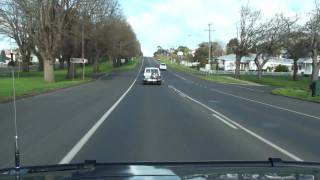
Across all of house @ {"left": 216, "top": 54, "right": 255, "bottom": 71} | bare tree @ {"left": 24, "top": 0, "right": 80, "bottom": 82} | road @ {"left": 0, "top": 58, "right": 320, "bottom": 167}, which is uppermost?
bare tree @ {"left": 24, "top": 0, "right": 80, "bottom": 82}

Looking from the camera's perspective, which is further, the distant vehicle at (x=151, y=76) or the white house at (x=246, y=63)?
the white house at (x=246, y=63)

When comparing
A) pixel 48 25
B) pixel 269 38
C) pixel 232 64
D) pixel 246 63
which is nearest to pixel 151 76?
pixel 48 25

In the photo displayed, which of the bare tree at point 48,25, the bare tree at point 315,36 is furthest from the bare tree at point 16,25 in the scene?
the bare tree at point 315,36

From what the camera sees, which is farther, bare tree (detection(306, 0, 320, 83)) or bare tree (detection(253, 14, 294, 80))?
bare tree (detection(253, 14, 294, 80))

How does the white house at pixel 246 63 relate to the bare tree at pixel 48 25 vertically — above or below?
below

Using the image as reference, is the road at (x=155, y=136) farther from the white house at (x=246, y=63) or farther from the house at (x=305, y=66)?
the white house at (x=246, y=63)

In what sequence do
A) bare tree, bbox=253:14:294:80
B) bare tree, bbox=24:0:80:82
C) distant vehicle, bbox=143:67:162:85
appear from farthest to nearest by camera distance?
bare tree, bbox=253:14:294:80, distant vehicle, bbox=143:67:162:85, bare tree, bbox=24:0:80:82

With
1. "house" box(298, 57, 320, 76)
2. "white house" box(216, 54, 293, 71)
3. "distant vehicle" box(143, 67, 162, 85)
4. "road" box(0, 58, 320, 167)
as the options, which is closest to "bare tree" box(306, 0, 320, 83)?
"distant vehicle" box(143, 67, 162, 85)

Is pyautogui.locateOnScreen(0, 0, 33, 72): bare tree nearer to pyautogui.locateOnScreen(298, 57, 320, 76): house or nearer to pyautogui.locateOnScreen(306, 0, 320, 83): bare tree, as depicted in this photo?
pyautogui.locateOnScreen(306, 0, 320, 83): bare tree

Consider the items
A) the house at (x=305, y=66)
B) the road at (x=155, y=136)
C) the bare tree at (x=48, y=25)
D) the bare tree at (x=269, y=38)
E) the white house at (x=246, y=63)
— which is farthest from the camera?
the white house at (x=246, y=63)

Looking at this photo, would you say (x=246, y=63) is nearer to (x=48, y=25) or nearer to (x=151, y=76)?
(x=151, y=76)

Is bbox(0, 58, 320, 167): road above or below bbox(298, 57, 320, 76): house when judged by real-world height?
above

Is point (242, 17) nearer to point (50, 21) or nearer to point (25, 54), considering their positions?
point (25, 54)

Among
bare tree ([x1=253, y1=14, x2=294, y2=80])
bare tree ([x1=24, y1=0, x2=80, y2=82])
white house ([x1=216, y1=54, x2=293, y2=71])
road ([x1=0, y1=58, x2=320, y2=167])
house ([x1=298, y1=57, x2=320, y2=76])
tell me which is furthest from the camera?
white house ([x1=216, y1=54, x2=293, y2=71])
